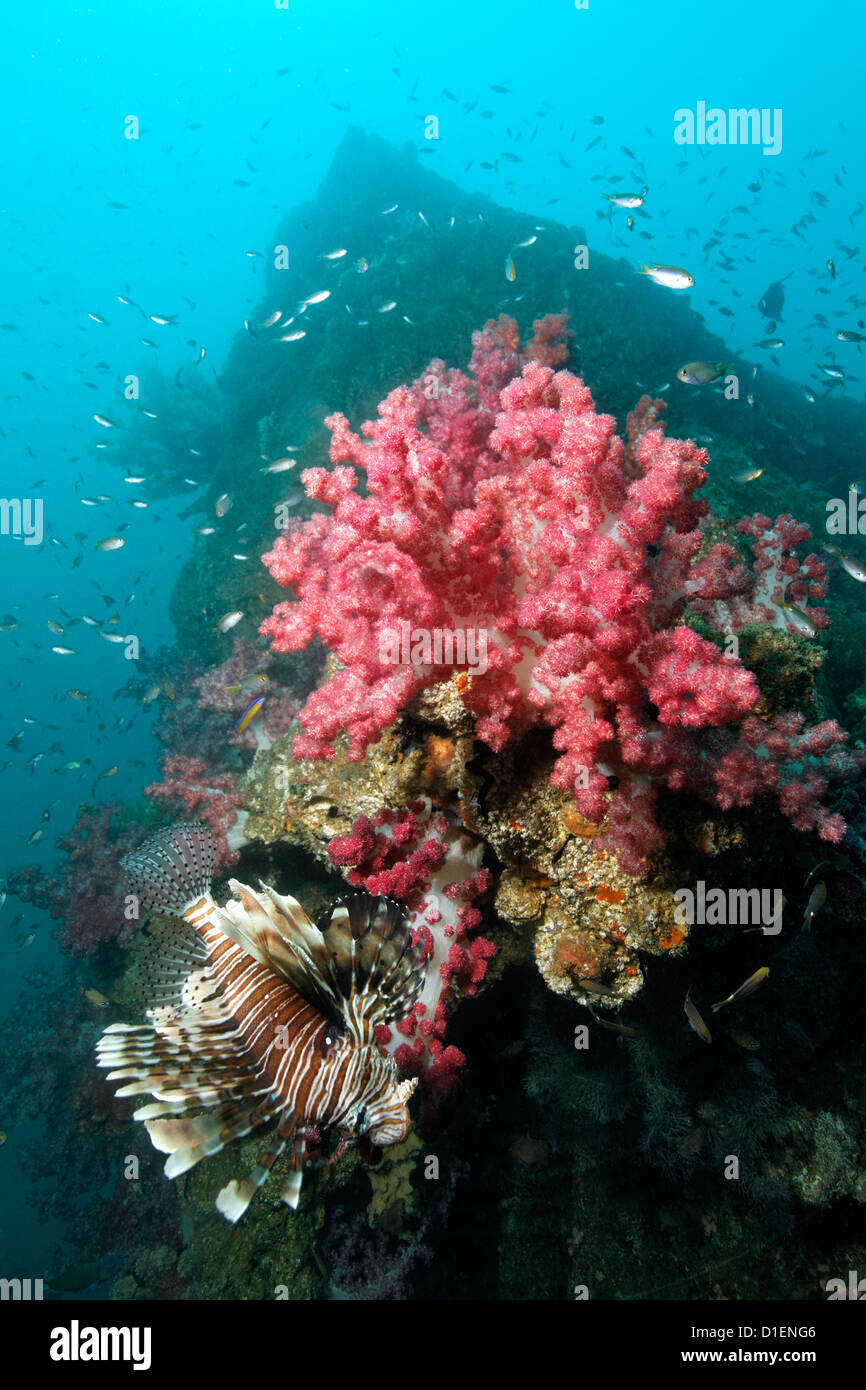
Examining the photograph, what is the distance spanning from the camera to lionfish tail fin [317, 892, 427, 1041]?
8.45ft

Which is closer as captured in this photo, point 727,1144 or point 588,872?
point 588,872

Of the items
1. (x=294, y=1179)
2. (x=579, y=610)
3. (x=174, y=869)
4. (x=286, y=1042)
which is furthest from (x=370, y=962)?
(x=174, y=869)

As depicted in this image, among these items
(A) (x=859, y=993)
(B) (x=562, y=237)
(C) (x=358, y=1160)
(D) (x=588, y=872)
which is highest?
(B) (x=562, y=237)

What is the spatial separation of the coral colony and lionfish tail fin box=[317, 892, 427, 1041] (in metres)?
0.82

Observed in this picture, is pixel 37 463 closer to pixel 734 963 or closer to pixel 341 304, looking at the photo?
pixel 341 304

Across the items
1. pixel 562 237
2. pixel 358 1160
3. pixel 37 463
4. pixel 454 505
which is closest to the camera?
pixel 454 505

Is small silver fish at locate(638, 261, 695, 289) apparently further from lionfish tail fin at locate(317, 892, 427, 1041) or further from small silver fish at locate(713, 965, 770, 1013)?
lionfish tail fin at locate(317, 892, 427, 1041)

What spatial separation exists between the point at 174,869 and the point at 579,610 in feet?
10.3

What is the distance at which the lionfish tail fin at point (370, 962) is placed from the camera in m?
2.57

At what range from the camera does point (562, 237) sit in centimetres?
1445

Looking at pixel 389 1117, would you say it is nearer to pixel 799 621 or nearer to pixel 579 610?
pixel 579 610

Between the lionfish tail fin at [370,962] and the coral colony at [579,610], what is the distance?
0.82 m
